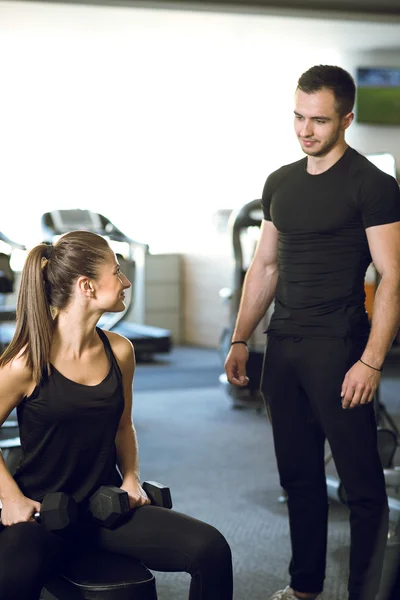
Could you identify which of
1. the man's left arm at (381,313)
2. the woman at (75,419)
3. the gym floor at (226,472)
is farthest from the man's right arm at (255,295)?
the gym floor at (226,472)

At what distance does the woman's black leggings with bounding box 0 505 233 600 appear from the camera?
1.46m

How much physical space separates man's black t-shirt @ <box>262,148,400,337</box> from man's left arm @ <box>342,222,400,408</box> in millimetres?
34

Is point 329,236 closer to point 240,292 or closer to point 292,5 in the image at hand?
point 292,5

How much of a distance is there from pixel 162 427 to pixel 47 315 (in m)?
2.79

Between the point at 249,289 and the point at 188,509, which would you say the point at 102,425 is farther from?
the point at 188,509

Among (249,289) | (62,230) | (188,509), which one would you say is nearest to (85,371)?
(249,289)

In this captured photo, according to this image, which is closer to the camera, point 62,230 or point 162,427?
point 162,427

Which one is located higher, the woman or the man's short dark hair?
the man's short dark hair

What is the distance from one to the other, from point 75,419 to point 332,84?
889mm

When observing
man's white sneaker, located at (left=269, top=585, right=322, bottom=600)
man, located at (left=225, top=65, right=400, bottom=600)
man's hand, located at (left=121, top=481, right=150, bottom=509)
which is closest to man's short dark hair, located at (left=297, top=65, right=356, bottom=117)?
man, located at (left=225, top=65, right=400, bottom=600)

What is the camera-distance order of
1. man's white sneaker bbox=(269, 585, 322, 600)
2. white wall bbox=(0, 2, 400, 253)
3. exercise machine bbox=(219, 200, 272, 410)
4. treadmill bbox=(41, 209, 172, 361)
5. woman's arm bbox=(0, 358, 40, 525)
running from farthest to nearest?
white wall bbox=(0, 2, 400, 253), treadmill bbox=(41, 209, 172, 361), exercise machine bbox=(219, 200, 272, 410), man's white sneaker bbox=(269, 585, 322, 600), woman's arm bbox=(0, 358, 40, 525)

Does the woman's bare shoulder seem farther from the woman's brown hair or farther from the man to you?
the man

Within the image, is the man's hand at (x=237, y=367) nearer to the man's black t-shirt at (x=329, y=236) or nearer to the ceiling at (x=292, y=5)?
the man's black t-shirt at (x=329, y=236)

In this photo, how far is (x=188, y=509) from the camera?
2984 millimetres
